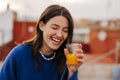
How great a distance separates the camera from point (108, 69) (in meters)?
5.42

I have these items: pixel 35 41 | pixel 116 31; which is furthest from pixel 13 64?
pixel 116 31

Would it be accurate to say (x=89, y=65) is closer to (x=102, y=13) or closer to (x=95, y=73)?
(x=95, y=73)

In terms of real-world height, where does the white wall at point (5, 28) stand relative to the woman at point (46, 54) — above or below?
below

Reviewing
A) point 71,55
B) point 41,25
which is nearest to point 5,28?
point 41,25

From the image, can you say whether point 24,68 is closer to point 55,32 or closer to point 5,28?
point 55,32

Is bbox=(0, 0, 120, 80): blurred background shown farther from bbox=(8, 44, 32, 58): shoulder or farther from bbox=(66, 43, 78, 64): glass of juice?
bbox=(66, 43, 78, 64): glass of juice

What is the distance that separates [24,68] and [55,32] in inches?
7.6

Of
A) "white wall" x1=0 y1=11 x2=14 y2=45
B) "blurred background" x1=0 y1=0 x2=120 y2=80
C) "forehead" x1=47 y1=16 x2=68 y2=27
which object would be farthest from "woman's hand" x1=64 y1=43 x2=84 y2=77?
"blurred background" x1=0 y1=0 x2=120 y2=80

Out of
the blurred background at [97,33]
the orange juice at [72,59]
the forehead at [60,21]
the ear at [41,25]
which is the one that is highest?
the forehead at [60,21]

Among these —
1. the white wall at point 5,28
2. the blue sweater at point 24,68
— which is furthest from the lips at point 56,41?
the white wall at point 5,28

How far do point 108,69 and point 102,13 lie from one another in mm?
1573

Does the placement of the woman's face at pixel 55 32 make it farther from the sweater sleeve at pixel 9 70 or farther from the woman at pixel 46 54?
the sweater sleeve at pixel 9 70

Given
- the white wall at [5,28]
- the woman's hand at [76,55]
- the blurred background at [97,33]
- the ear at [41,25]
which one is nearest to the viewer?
the woman's hand at [76,55]

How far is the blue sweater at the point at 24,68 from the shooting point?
57.0 inches
